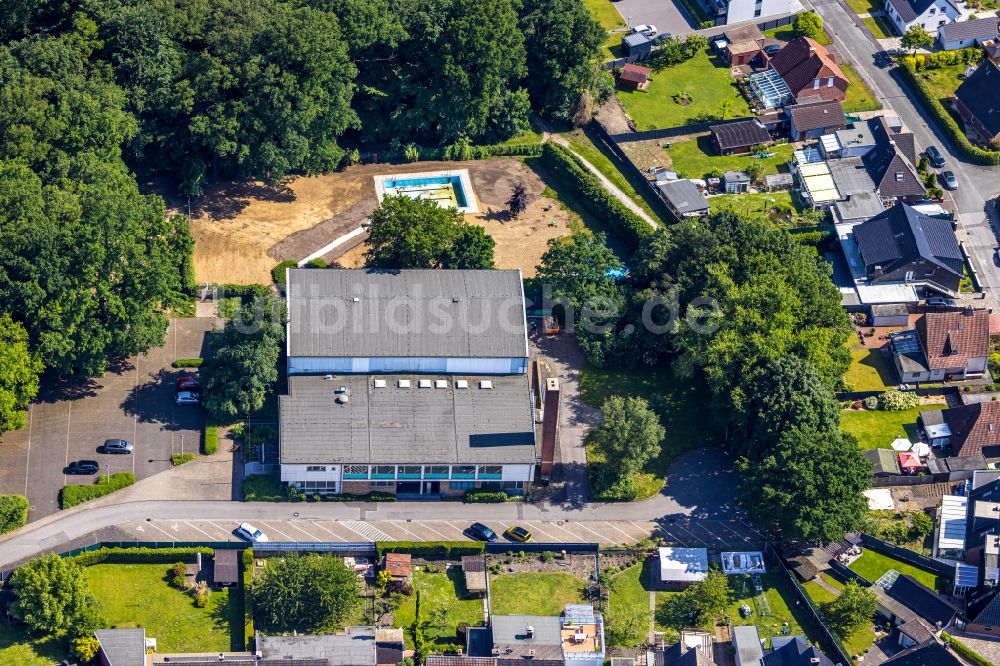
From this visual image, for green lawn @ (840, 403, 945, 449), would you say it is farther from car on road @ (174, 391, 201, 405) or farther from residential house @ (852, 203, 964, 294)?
car on road @ (174, 391, 201, 405)

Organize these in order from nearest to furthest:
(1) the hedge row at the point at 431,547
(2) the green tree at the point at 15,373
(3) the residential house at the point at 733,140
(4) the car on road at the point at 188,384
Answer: (1) the hedge row at the point at 431,547 < (2) the green tree at the point at 15,373 < (4) the car on road at the point at 188,384 < (3) the residential house at the point at 733,140

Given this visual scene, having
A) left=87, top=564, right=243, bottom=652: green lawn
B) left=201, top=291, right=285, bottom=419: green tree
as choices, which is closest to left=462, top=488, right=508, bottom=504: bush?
left=201, top=291, right=285, bottom=419: green tree

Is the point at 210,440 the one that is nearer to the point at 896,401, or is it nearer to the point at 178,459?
the point at 178,459

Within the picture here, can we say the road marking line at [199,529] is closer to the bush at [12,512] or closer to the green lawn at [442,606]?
the bush at [12,512]

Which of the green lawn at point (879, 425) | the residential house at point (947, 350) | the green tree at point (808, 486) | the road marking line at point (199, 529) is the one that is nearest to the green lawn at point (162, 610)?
the road marking line at point (199, 529)

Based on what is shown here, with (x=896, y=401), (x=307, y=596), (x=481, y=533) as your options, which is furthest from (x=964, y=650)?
(x=307, y=596)

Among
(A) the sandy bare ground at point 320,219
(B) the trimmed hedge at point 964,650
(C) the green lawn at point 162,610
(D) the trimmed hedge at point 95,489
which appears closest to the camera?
(C) the green lawn at point 162,610
